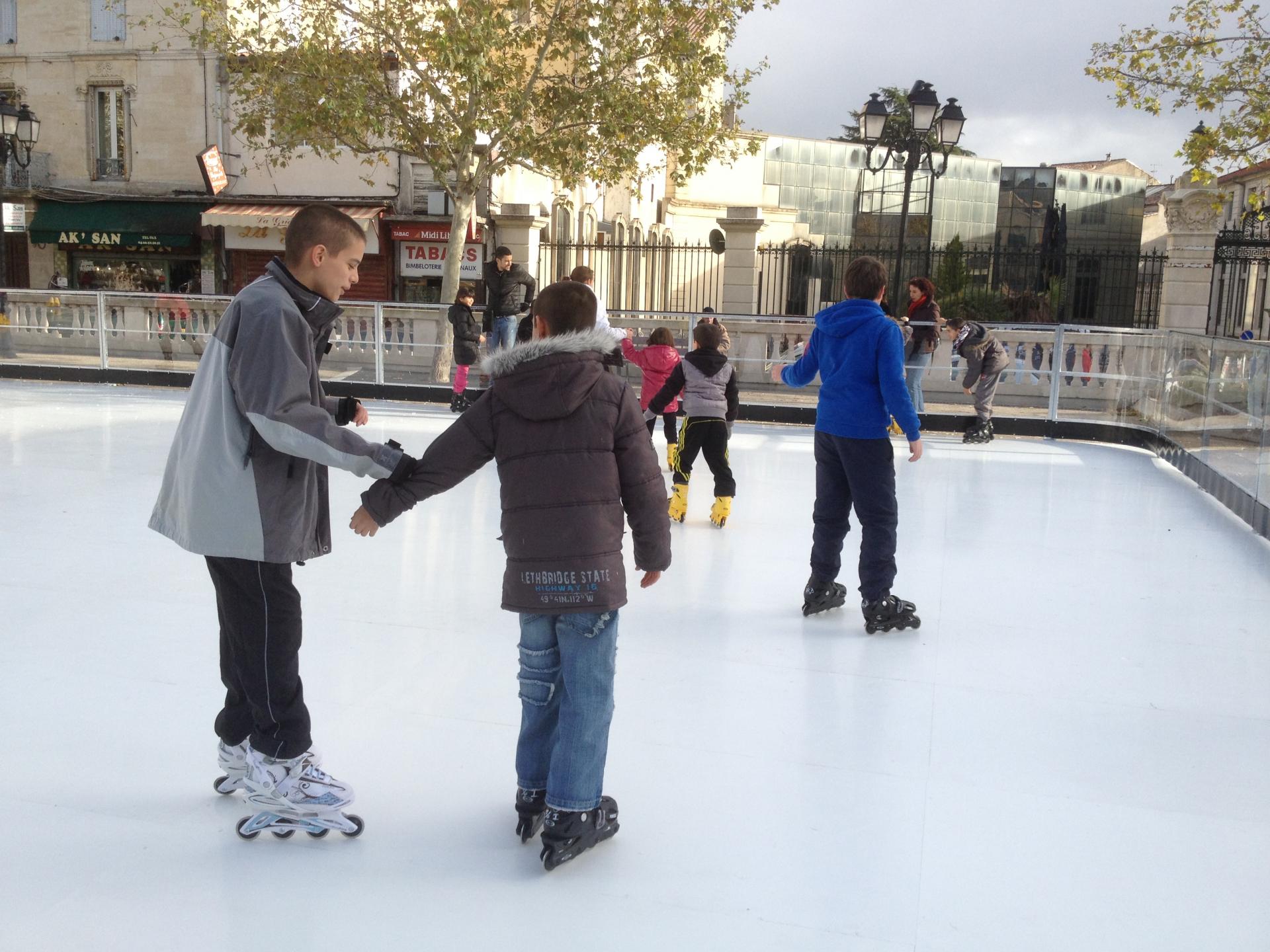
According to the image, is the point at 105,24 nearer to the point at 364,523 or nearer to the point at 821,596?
the point at 821,596

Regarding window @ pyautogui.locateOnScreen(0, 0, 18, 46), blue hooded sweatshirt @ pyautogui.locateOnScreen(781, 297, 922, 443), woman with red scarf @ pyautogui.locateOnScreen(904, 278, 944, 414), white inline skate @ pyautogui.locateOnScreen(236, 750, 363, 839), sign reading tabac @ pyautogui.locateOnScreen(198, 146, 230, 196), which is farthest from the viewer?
window @ pyautogui.locateOnScreen(0, 0, 18, 46)

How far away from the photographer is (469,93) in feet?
49.3

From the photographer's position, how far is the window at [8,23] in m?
23.7

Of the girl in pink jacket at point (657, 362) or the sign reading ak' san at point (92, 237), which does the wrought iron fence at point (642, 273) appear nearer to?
the sign reading ak' san at point (92, 237)

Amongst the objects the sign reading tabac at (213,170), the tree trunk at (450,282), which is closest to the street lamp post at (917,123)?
the tree trunk at (450,282)

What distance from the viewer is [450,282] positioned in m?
16.9

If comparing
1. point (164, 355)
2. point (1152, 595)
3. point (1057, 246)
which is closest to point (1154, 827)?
point (1152, 595)

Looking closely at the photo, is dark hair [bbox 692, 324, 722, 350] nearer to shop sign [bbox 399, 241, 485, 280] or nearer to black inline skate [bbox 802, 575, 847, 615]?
black inline skate [bbox 802, 575, 847, 615]

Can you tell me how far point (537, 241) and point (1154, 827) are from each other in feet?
54.2

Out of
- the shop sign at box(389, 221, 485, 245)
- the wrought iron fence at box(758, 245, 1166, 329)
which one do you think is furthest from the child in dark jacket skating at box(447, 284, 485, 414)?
the shop sign at box(389, 221, 485, 245)

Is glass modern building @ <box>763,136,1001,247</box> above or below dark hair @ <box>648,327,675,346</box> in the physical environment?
Answer: above

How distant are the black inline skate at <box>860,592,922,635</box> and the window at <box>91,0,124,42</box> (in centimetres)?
2337

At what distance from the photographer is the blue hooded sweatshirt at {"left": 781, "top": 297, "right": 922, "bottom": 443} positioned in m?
4.88

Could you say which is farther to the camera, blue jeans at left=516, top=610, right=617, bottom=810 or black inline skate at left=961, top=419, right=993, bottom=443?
black inline skate at left=961, top=419, right=993, bottom=443
